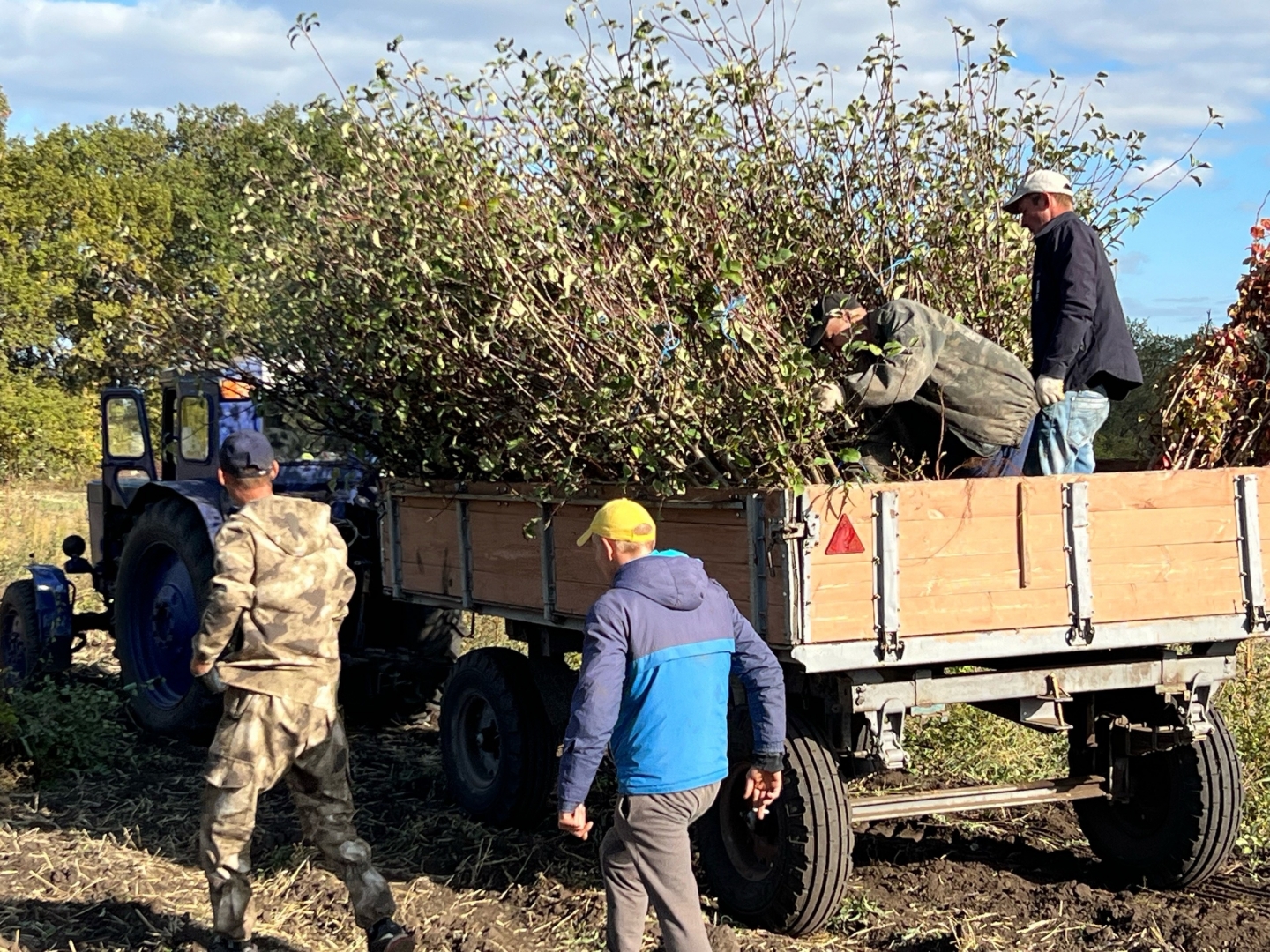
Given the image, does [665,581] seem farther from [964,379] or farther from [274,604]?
[964,379]

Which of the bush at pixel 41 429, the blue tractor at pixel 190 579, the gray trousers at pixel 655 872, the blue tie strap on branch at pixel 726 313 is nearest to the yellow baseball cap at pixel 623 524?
the gray trousers at pixel 655 872

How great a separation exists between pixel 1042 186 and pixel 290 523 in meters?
3.15

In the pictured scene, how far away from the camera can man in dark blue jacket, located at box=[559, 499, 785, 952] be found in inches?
145

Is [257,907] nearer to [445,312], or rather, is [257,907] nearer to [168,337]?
[445,312]

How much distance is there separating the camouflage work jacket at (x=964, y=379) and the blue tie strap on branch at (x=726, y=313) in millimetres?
582

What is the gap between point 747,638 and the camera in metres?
4.00

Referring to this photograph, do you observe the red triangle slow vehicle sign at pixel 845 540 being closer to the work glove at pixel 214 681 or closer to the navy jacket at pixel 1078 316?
the navy jacket at pixel 1078 316

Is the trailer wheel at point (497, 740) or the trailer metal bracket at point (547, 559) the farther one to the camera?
the trailer wheel at point (497, 740)

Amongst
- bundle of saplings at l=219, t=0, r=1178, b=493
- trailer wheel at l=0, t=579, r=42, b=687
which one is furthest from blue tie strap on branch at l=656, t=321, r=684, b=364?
trailer wheel at l=0, t=579, r=42, b=687

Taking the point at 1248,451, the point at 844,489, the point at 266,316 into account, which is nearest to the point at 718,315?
the point at 844,489

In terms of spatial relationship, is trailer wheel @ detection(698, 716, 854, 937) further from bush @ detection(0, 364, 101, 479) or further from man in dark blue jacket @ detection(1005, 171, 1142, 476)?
bush @ detection(0, 364, 101, 479)

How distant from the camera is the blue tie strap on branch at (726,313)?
4.68m

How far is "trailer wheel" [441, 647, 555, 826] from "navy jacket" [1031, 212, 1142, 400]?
2.57m

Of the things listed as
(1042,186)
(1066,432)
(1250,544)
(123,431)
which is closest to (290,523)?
(1066,432)
